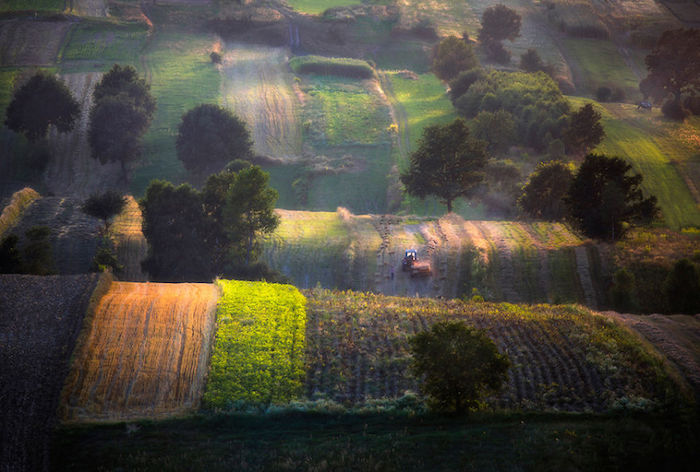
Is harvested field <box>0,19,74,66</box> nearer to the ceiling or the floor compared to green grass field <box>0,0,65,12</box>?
nearer to the floor

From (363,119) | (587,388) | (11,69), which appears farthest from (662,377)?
(11,69)

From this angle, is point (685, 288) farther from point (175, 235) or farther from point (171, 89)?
point (171, 89)

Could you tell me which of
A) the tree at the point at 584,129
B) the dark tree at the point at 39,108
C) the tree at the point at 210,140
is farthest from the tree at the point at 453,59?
the dark tree at the point at 39,108

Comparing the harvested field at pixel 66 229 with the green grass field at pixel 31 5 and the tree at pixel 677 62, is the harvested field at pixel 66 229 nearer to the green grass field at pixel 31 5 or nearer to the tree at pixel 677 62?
the green grass field at pixel 31 5

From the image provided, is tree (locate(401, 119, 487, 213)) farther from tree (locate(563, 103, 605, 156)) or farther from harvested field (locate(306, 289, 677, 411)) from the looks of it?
harvested field (locate(306, 289, 677, 411))

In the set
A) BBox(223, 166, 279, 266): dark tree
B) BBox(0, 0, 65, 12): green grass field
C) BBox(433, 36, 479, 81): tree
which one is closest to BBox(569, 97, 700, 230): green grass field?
BBox(433, 36, 479, 81): tree
